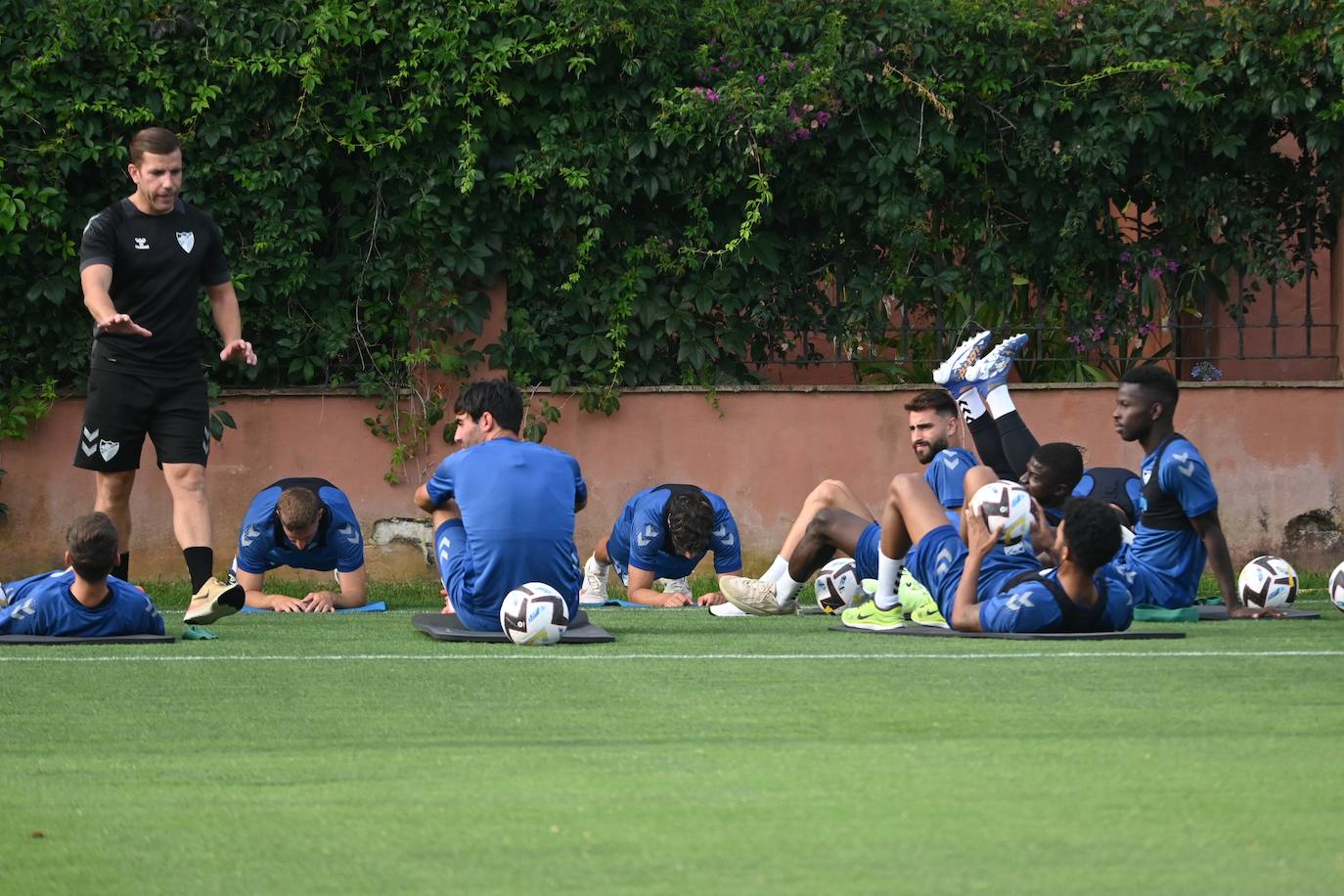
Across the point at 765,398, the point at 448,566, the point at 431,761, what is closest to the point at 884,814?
the point at 431,761

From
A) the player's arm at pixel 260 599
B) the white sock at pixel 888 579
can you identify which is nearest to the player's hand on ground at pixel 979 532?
the white sock at pixel 888 579

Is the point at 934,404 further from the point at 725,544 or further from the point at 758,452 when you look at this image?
the point at 758,452

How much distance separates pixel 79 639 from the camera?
8.37 m

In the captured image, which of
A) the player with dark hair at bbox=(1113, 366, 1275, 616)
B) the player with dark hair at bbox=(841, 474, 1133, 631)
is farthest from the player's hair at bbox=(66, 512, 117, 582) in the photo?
the player with dark hair at bbox=(1113, 366, 1275, 616)

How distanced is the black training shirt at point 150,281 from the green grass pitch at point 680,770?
1802 millimetres

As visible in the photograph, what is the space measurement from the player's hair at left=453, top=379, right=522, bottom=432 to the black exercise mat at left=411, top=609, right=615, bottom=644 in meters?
0.94

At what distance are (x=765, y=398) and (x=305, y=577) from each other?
137 inches

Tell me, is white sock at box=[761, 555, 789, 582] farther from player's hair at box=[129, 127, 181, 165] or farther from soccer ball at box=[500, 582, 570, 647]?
player's hair at box=[129, 127, 181, 165]

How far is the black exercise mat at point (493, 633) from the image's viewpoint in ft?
27.9

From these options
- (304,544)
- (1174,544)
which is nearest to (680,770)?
(1174,544)

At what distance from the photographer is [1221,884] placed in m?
3.65

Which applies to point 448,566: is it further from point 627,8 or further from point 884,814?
point 627,8

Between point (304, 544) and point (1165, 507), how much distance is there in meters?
4.79

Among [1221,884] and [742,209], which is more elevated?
[742,209]
